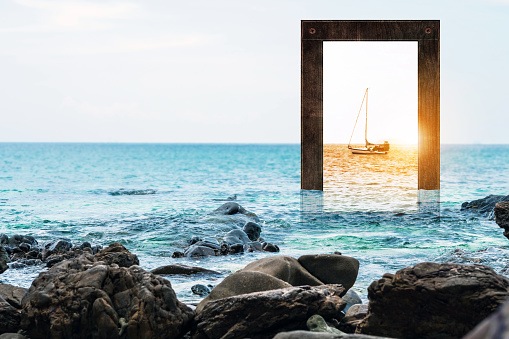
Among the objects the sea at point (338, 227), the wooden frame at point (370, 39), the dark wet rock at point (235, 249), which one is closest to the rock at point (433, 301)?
the sea at point (338, 227)

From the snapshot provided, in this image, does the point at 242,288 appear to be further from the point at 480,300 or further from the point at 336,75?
the point at 336,75

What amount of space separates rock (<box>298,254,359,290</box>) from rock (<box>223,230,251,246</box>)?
3019 millimetres

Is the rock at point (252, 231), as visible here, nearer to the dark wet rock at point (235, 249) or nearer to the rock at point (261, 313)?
the dark wet rock at point (235, 249)

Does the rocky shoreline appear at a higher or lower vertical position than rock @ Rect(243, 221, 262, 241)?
higher

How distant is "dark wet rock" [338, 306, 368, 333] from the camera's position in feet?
15.1

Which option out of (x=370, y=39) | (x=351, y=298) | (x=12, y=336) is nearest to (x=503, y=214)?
(x=351, y=298)

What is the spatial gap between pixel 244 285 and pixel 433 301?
1762 millimetres

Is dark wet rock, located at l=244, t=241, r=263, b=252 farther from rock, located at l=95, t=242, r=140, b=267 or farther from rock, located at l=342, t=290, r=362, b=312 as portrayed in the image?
rock, located at l=342, t=290, r=362, b=312

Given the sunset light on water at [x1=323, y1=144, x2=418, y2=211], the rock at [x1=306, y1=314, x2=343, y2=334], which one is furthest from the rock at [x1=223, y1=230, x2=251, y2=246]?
the rock at [x1=306, y1=314, x2=343, y2=334]

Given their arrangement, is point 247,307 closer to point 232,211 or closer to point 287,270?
point 287,270

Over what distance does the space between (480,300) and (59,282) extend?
332cm

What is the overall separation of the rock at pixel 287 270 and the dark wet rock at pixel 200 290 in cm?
53

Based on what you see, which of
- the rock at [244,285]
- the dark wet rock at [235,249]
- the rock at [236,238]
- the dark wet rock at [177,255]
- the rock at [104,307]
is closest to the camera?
the rock at [104,307]

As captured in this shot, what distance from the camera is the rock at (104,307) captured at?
14.0ft
